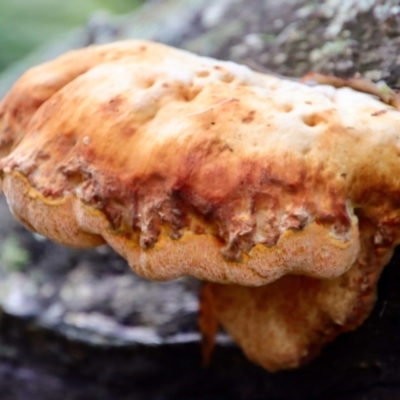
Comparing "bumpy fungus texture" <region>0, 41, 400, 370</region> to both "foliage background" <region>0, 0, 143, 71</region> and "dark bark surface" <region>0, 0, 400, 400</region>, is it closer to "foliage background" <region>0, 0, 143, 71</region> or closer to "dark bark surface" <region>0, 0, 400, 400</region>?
"dark bark surface" <region>0, 0, 400, 400</region>

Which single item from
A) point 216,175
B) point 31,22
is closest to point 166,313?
point 216,175

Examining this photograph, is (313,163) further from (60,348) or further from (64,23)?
(64,23)

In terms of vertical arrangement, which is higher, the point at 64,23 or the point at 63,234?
the point at 63,234

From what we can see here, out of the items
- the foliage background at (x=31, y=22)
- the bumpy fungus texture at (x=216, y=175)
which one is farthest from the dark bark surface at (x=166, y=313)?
the foliage background at (x=31, y=22)

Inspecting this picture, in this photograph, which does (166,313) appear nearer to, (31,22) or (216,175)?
(216,175)

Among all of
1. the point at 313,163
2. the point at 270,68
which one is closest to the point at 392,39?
the point at 270,68

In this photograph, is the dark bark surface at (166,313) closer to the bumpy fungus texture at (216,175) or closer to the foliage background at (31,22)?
the bumpy fungus texture at (216,175)
